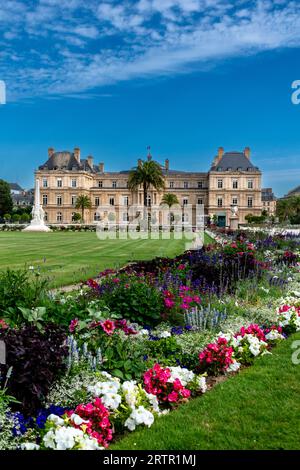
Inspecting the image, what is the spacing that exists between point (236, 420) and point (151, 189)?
88.9m

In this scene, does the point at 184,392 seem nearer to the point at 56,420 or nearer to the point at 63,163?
the point at 56,420

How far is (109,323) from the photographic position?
5.22m

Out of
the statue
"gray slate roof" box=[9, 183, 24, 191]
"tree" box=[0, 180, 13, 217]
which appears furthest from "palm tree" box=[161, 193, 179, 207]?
"gray slate roof" box=[9, 183, 24, 191]

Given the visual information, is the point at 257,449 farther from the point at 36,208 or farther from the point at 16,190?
the point at 16,190

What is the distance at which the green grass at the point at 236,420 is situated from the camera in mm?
3514

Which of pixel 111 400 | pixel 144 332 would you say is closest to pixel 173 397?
pixel 111 400

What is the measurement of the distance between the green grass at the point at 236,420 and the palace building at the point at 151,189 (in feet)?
262

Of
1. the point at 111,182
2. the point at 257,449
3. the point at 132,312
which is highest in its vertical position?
the point at 111,182

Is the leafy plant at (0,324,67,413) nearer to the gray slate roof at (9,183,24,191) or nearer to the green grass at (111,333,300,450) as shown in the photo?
the green grass at (111,333,300,450)

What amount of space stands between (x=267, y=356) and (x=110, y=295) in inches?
103

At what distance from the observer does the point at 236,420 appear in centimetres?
388

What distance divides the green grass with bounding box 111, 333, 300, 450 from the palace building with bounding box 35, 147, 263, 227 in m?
79.9
